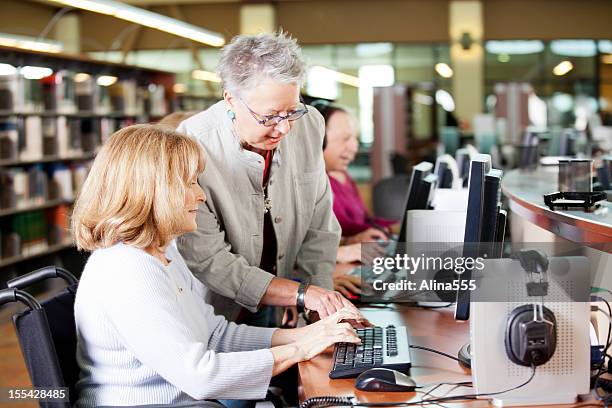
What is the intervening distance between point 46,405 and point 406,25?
509 inches

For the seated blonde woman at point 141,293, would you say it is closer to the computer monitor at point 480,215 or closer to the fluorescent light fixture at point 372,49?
the computer monitor at point 480,215

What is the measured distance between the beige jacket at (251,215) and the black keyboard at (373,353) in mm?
416

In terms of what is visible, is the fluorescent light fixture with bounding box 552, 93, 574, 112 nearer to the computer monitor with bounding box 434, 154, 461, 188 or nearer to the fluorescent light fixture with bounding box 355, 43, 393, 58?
the fluorescent light fixture with bounding box 355, 43, 393, 58

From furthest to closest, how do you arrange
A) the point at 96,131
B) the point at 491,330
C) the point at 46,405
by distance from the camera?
the point at 96,131 < the point at 46,405 < the point at 491,330

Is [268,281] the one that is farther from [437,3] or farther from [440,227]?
[437,3]

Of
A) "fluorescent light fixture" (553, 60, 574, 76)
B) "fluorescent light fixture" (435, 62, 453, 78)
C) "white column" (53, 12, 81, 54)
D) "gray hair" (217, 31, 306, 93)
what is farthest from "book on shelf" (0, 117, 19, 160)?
"fluorescent light fixture" (553, 60, 574, 76)

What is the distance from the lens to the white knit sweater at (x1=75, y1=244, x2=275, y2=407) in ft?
5.93

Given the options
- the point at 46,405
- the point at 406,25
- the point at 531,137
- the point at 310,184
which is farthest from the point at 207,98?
the point at 46,405

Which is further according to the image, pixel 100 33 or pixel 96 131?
pixel 100 33

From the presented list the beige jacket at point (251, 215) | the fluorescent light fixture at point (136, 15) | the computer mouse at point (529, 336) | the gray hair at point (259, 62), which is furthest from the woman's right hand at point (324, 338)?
the fluorescent light fixture at point (136, 15)

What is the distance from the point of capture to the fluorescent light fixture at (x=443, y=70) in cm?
1423

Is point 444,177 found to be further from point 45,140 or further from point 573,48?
point 573,48

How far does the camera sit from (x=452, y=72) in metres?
14.1

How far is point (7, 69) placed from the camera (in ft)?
23.7
